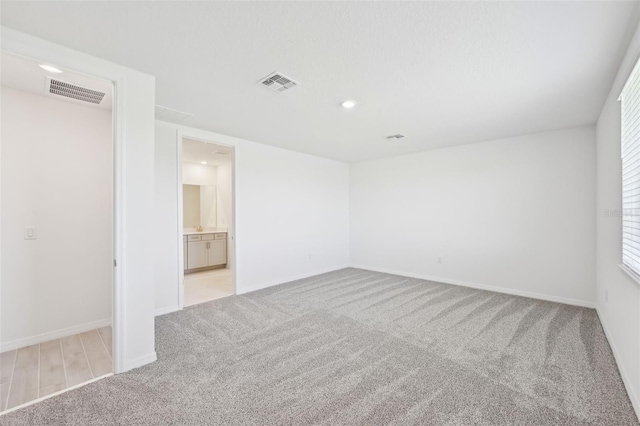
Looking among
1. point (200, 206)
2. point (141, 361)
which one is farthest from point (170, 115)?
point (200, 206)

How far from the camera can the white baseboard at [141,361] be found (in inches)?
90.6

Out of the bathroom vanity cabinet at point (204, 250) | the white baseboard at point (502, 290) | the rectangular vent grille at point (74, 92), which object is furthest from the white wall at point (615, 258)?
the bathroom vanity cabinet at point (204, 250)

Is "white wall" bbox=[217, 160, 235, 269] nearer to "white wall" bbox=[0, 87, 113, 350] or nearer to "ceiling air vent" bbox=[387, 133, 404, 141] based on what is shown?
"white wall" bbox=[0, 87, 113, 350]

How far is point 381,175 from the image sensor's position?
6.09m

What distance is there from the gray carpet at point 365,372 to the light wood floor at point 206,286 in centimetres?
51

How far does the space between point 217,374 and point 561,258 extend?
4.78 meters

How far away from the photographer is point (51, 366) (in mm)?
2416

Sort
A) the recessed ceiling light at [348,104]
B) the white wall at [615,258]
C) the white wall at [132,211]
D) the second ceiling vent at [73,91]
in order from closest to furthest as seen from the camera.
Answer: the white wall at [615,258]
the white wall at [132,211]
the second ceiling vent at [73,91]
the recessed ceiling light at [348,104]

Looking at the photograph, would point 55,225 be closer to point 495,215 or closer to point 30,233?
point 30,233

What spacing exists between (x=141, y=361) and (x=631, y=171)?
4.31 meters

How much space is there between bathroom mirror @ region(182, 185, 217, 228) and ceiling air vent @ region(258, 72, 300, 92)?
492cm

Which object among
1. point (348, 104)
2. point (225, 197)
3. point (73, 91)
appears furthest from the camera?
point (225, 197)

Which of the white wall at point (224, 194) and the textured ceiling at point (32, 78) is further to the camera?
the white wall at point (224, 194)

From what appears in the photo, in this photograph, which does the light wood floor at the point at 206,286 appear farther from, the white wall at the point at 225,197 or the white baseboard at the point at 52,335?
→ the white baseboard at the point at 52,335
